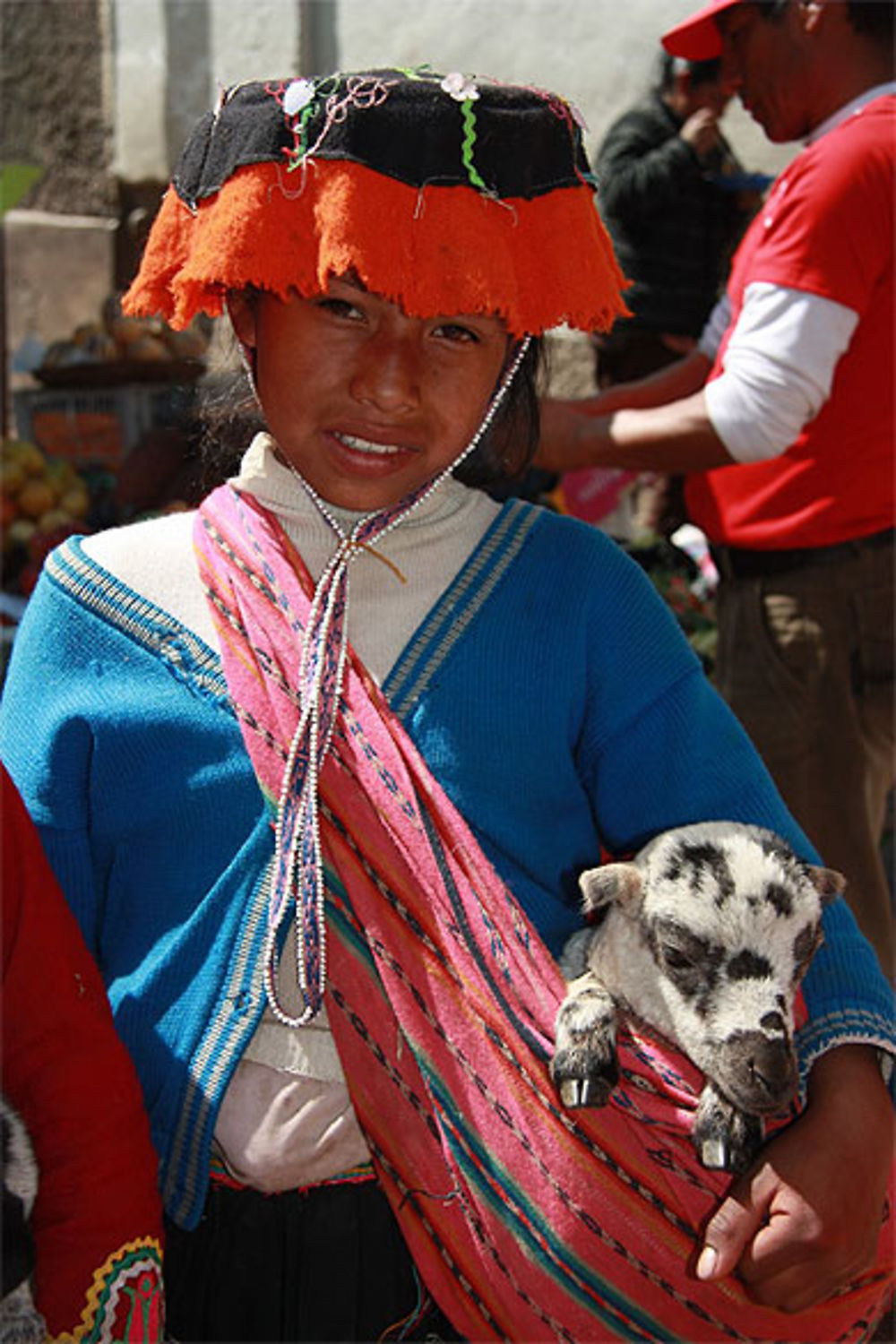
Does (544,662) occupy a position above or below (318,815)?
above

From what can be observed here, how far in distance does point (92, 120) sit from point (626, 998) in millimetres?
7397

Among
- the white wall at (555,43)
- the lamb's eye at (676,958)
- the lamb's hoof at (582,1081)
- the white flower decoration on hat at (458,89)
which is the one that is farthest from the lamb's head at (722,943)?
the white wall at (555,43)

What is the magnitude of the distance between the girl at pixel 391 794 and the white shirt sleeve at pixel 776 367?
Result: 4.49 ft

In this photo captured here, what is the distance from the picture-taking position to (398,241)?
1.51m

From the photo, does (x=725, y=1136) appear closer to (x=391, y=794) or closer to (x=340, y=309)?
(x=391, y=794)

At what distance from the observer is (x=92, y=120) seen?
7785mm

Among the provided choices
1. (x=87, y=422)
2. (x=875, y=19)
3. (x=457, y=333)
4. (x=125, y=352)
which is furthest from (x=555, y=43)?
(x=457, y=333)

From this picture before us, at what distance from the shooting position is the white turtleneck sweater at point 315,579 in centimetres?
156

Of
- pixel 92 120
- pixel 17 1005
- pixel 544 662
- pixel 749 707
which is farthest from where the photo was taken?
pixel 92 120

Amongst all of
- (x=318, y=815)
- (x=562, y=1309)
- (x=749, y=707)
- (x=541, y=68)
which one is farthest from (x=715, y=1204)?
(x=541, y=68)

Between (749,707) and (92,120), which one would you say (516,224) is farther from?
(92,120)

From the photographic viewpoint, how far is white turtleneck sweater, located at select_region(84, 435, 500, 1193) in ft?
5.12

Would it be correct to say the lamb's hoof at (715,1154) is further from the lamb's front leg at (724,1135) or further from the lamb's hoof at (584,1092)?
the lamb's hoof at (584,1092)

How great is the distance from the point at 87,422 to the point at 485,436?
Answer: 3.78 m
